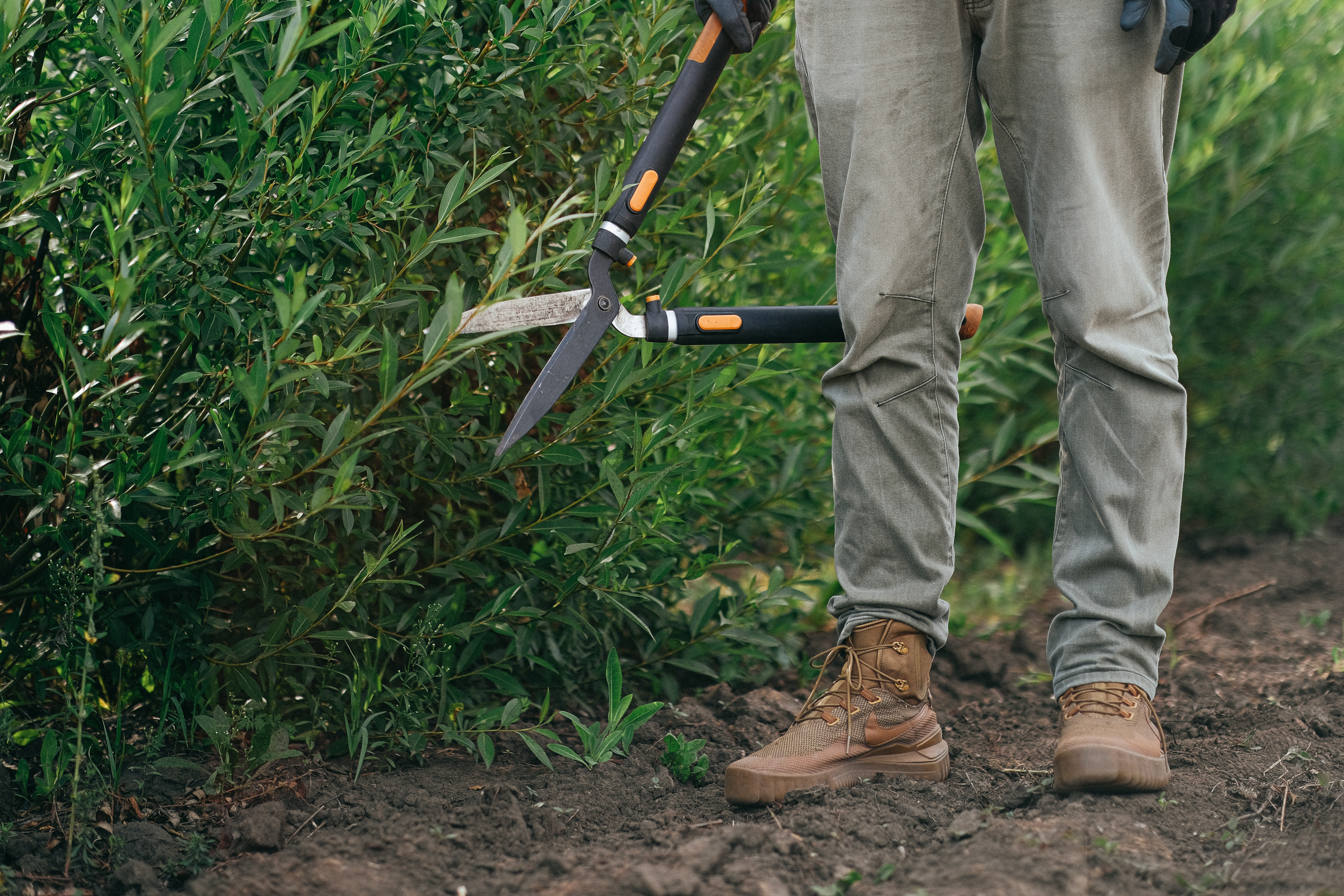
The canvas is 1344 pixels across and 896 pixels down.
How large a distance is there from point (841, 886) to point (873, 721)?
1.44 ft

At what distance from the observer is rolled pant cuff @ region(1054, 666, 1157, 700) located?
70.2 inches

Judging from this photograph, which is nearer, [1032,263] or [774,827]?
[774,827]

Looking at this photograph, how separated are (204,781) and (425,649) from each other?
15.8 inches

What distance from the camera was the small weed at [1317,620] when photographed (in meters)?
2.99

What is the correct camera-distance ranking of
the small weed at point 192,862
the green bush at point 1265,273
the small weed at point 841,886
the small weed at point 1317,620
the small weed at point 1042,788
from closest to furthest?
the small weed at point 841,886, the small weed at point 192,862, the small weed at point 1042,788, the small weed at point 1317,620, the green bush at point 1265,273

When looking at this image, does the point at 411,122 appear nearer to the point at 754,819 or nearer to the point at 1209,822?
the point at 754,819

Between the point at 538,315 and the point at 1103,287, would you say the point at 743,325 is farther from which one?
the point at 1103,287

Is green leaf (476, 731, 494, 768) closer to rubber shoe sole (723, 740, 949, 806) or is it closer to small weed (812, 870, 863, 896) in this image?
rubber shoe sole (723, 740, 949, 806)

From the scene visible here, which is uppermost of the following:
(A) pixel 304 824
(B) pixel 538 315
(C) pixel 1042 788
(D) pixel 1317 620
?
(B) pixel 538 315


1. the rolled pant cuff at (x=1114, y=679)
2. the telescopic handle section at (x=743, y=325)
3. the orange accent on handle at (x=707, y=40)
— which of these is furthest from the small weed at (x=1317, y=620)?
the orange accent on handle at (x=707, y=40)

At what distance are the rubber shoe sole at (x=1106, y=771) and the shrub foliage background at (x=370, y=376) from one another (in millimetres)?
751

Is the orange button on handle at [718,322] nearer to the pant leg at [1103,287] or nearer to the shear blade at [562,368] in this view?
the shear blade at [562,368]

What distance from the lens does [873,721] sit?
1.86 metres

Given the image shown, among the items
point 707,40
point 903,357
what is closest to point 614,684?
point 903,357
